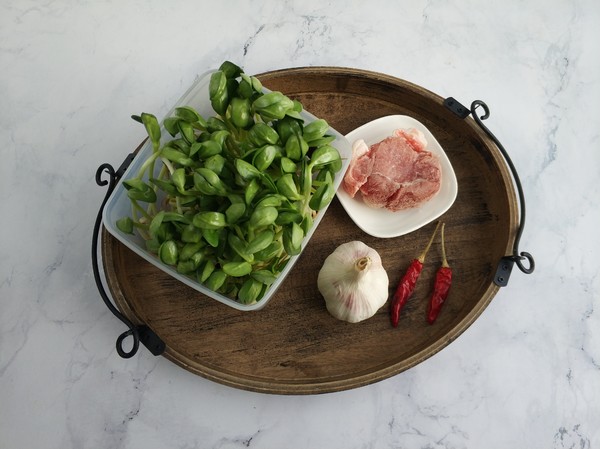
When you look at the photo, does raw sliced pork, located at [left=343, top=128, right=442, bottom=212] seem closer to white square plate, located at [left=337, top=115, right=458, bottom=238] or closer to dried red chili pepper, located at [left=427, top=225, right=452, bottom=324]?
white square plate, located at [left=337, top=115, right=458, bottom=238]

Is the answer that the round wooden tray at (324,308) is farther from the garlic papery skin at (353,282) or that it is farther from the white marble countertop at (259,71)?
the white marble countertop at (259,71)

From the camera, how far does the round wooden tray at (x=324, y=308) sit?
1410 mm

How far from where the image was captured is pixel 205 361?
143cm

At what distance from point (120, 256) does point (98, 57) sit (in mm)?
628

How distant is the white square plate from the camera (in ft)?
4.74

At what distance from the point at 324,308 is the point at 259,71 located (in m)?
0.71

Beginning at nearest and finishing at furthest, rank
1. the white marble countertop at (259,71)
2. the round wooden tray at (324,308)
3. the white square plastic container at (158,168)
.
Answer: the white square plastic container at (158,168)
the round wooden tray at (324,308)
the white marble countertop at (259,71)

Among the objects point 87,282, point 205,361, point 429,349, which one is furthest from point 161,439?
point 429,349

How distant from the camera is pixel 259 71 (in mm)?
1728

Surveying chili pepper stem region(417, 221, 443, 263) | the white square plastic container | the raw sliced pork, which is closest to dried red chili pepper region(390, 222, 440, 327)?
chili pepper stem region(417, 221, 443, 263)

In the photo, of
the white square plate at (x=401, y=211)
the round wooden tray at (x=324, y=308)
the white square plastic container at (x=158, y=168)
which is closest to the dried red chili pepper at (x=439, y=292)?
the round wooden tray at (x=324, y=308)

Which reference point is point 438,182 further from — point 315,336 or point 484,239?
point 315,336

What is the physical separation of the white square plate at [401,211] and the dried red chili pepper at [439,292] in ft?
0.40

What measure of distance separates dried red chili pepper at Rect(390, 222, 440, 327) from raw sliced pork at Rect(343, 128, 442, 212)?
0.14 m
